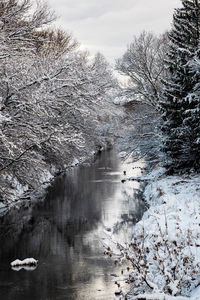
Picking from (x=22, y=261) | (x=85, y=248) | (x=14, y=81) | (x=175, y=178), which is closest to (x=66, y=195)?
(x=175, y=178)

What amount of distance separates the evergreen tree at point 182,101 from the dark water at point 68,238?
10.4 feet

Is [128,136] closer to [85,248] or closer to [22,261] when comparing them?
[85,248]

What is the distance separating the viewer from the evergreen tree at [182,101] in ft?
61.3

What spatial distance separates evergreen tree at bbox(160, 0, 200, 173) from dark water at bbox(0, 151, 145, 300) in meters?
3.18

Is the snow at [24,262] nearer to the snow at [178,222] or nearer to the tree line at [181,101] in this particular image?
the snow at [178,222]

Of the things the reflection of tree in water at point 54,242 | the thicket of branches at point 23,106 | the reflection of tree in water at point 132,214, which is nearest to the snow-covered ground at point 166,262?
the reflection of tree in water at point 54,242

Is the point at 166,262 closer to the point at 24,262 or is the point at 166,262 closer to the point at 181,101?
the point at 24,262

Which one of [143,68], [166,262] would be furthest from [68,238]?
[143,68]

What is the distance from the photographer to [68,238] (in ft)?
41.1

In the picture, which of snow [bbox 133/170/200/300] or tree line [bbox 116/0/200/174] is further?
tree line [bbox 116/0/200/174]

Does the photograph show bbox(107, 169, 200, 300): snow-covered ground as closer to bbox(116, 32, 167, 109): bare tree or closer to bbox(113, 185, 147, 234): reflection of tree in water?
bbox(113, 185, 147, 234): reflection of tree in water

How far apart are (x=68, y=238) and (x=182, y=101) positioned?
9753mm

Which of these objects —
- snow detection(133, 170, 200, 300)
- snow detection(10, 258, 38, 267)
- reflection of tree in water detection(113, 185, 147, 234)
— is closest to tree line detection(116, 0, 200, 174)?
snow detection(133, 170, 200, 300)

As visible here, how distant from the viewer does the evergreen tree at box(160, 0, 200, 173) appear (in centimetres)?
1869
